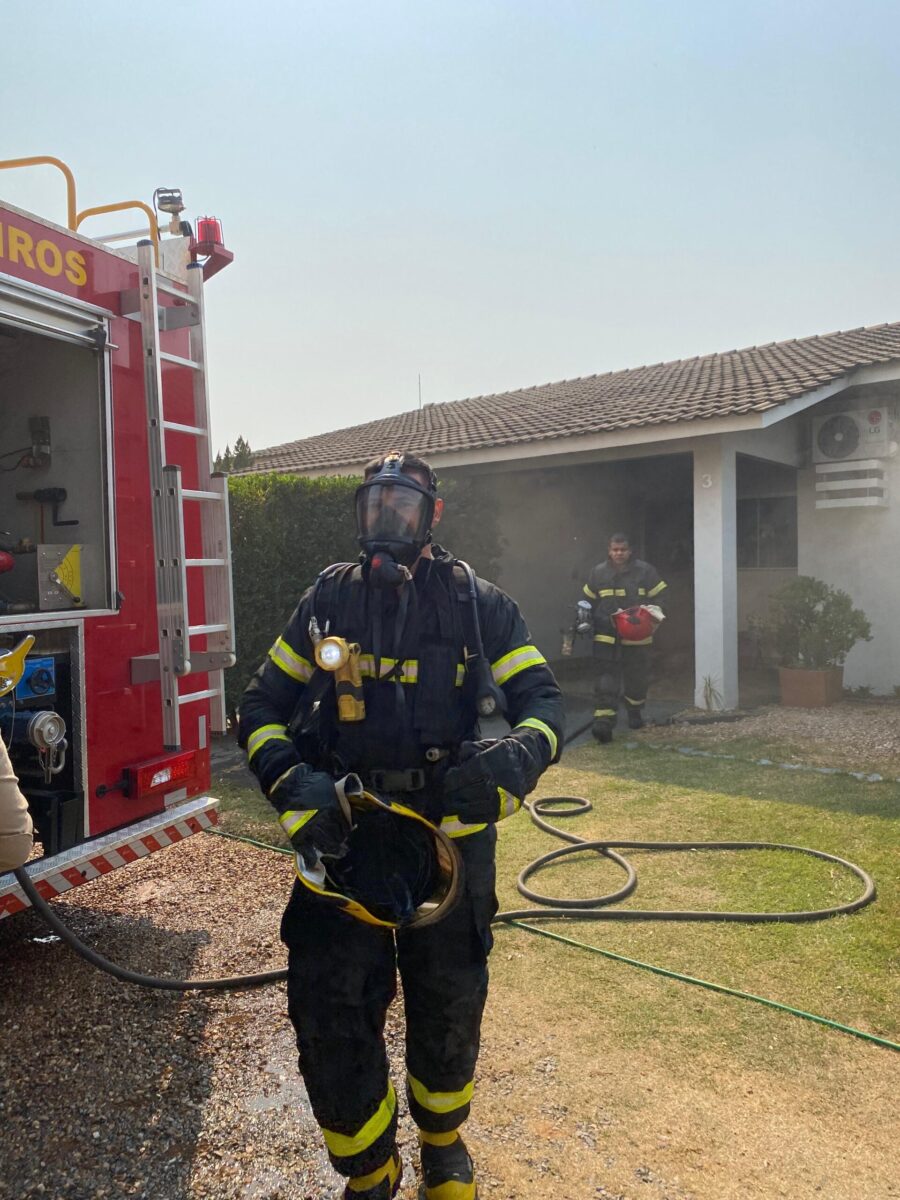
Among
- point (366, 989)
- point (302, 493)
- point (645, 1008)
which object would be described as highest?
point (302, 493)

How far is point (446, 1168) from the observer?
222cm

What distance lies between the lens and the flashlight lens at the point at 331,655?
2.22 m

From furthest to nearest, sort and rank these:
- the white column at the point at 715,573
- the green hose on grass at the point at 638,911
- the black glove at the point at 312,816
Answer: the white column at the point at 715,573
the green hose on grass at the point at 638,911
the black glove at the point at 312,816

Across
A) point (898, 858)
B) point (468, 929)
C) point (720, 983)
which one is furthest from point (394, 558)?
point (898, 858)

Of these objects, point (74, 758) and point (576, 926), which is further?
point (576, 926)

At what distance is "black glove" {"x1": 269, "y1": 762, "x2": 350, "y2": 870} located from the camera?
2074 millimetres

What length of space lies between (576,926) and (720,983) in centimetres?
74

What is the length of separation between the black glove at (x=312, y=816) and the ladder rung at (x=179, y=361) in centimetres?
222

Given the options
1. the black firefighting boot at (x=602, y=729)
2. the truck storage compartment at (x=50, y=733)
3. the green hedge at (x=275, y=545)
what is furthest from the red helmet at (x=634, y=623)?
the truck storage compartment at (x=50, y=733)

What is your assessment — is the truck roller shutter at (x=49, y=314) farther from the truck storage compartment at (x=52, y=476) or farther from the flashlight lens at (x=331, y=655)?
the flashlight lens at (x=331, y=655)

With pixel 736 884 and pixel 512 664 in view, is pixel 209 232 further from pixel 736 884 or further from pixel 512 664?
pixel 736 884

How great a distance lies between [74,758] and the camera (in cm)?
338

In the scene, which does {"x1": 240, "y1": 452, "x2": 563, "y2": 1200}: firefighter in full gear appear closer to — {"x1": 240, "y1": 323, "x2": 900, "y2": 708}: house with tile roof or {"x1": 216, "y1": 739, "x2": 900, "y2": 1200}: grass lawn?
{"x1": 216, "y1": 739, "x2": 900, "y2": 1200}: grass lawn

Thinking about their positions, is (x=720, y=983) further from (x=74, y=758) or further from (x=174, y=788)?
(x=74, y=758)
